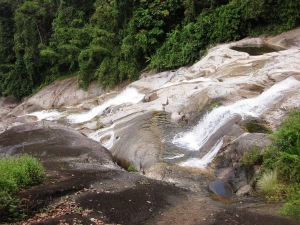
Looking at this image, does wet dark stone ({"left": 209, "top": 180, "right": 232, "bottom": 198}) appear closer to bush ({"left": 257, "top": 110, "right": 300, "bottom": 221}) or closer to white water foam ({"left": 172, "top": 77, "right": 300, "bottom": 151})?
bush ({"left": 257, "top": 110, "right": 300, "bottom": 221})

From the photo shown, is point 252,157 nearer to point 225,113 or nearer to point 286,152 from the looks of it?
point 286,152

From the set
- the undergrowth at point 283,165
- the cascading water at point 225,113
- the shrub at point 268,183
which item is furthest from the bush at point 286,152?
the cascading water at point 225,113

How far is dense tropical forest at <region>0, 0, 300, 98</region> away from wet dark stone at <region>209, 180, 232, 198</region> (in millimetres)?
14038

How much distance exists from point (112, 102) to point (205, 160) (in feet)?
37.9

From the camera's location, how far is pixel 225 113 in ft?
38.7

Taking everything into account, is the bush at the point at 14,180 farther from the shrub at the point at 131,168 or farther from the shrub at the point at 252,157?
the shrub at the point at 252,157

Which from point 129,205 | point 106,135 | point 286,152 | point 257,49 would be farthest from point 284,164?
point 257,49

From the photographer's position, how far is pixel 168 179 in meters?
9.37

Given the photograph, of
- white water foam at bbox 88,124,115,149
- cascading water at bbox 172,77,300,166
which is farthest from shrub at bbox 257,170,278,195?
white water foam at bbox 88,124,115,149

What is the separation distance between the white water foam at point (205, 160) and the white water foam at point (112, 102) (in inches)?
365

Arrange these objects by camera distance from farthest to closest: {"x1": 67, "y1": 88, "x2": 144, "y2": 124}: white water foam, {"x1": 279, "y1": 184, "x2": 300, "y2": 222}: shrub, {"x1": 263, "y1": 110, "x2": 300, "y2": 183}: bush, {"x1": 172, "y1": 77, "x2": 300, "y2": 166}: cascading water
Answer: {"x1": 67, "y1": 88, "x2": 144, "y2": 124}: white water foam
{"x1": 172, "y1": 77, "x2": 300, "y2": 166}: cascading water
{"x1": 263, "y1": 110, "x2": 300, "y2": 183}: bush
{"x1": 279, "y1": 184, "x2": 300, "y2": 222}: shrub

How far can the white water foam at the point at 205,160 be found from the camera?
10.2 metres

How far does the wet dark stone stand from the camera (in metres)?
8.44

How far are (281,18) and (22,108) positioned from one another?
20600 millimetres
